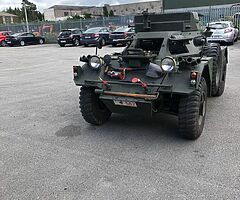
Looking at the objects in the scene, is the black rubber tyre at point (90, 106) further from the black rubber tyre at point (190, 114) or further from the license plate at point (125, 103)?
the black rubber tyre at point (190, 114)

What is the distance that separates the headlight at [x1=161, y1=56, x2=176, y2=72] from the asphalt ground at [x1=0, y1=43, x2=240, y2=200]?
112 cm

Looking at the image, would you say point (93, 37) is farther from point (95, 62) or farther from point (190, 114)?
point (190, 114)

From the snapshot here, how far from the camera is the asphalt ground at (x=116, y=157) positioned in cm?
310

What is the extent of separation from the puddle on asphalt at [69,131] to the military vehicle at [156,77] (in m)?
0.33

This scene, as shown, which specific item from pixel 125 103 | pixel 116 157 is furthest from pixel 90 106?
pixel 116 157

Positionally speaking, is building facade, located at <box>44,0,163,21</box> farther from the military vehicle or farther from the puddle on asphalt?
the puddle on asphalt

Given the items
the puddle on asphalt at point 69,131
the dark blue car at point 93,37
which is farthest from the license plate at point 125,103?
the dark blue car at point 93,37

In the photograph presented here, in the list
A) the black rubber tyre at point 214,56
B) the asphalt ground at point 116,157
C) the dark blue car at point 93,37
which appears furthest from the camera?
the dark blue car at point 93,37

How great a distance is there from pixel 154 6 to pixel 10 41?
47110 mm

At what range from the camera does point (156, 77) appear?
4.03 metres

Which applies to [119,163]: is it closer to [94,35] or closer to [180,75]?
[180,75]

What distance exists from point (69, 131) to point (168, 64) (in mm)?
2119

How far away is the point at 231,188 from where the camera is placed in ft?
9.95

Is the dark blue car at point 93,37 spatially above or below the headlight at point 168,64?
above
